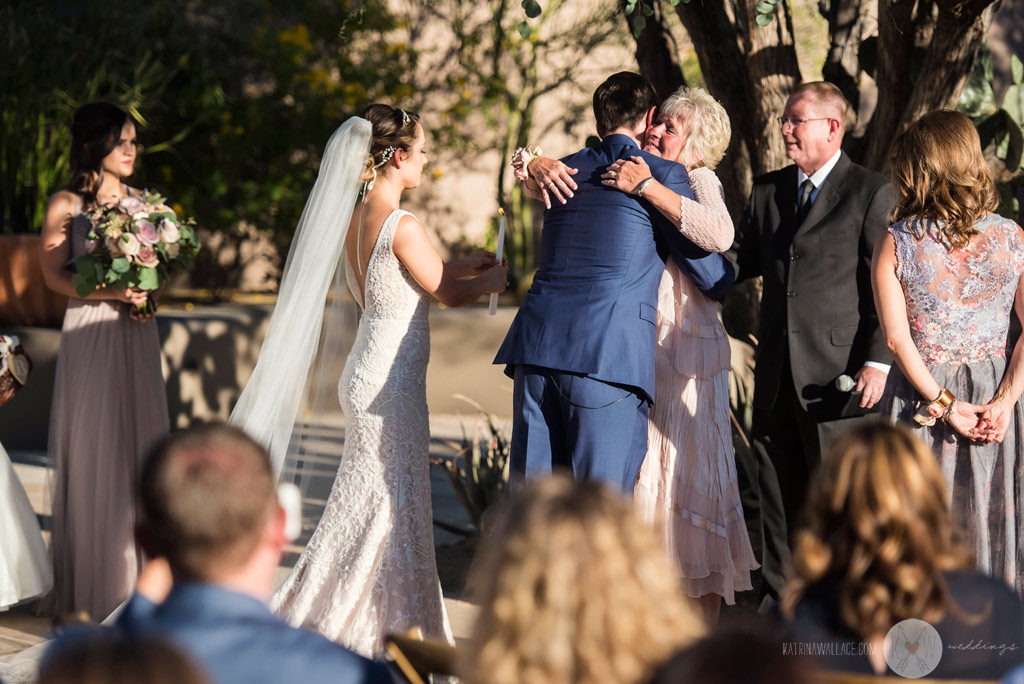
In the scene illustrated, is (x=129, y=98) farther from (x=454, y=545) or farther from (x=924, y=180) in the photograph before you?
(x=924, y=180)

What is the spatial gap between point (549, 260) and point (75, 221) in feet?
7.33

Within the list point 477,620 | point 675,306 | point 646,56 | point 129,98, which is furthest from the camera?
point 129,98

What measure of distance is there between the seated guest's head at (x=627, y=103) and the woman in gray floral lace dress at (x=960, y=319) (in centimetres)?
90

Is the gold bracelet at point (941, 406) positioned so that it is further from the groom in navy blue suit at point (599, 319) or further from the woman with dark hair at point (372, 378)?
the woman with dark hair at point (372, 378)

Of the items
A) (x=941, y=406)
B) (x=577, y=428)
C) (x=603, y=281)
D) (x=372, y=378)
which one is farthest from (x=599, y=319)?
(x=941, y=406)

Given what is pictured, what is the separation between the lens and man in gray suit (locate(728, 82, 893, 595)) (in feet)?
13.8

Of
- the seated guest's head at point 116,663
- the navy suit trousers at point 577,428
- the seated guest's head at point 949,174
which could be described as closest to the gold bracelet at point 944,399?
the seated guest's head at point 949,174

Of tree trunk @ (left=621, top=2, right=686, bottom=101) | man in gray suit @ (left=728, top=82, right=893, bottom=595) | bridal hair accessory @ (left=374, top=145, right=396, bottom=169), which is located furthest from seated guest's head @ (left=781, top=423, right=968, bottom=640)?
tree trunk @ (left=621, top=2, right=686, bottom=101)

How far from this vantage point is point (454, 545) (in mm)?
5941

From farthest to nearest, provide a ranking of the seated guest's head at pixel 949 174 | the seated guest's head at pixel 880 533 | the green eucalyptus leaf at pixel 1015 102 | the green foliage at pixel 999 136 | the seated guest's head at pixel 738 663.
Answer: the green eucalyptus leaf at pixel 1015 102 < the green foliage at pixel 999 136 < the seated guest's head at pixel 949 174 < the seated guest's head at pixel 880 533 < the seated guest's head at pixel 738 663

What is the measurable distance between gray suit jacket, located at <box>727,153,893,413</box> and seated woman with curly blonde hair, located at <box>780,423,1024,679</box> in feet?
6.93

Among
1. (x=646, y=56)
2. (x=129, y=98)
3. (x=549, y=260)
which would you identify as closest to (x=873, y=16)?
(x=646, y=56)

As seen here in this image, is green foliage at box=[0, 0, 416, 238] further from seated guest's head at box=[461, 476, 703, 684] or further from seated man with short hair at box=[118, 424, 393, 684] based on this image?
seated guest's head at box=[461, 476, 703, 684]

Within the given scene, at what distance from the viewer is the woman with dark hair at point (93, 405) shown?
482 centimetres
